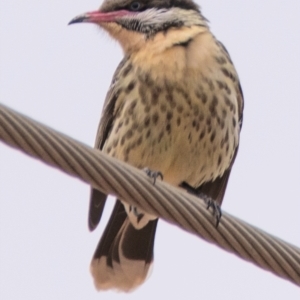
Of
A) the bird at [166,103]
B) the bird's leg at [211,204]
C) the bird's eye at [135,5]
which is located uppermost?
the bird's eye at [135,5]

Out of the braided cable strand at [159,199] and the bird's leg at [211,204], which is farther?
the bird's leg at [211,204]

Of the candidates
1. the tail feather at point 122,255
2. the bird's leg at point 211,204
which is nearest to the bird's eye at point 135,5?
the bird's leg at point 211,204

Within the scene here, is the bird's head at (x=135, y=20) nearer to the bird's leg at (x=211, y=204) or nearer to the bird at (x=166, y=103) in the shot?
the bird at (x=166, y=103)

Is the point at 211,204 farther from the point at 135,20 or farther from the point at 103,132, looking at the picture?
the point at 135,20

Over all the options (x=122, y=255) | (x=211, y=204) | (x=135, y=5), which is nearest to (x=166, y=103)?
(x=135, y=5)

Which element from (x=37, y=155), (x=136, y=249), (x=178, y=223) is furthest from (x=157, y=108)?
(x=37, y=155)

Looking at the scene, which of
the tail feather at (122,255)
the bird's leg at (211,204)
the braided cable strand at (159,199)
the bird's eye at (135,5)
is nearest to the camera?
the braided cable strand at (159,199)

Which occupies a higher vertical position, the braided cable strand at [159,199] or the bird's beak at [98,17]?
the bird's beak at [98,17]
